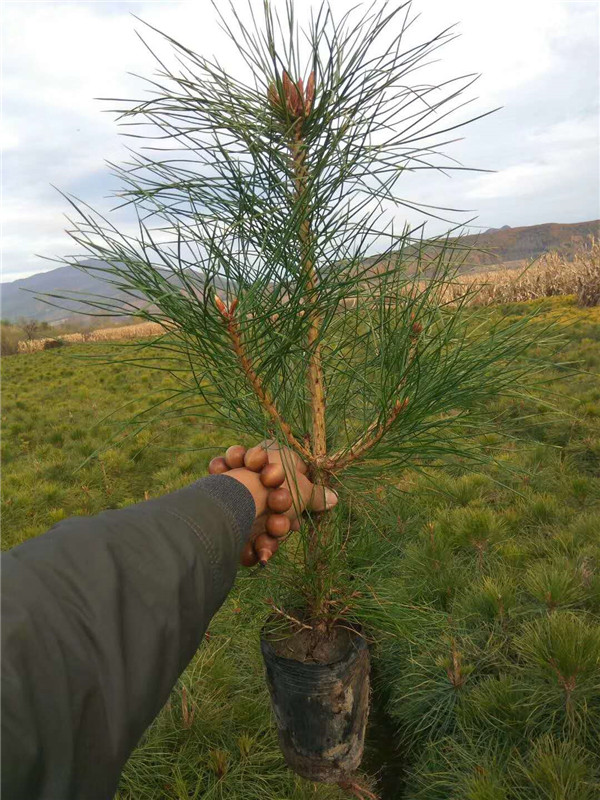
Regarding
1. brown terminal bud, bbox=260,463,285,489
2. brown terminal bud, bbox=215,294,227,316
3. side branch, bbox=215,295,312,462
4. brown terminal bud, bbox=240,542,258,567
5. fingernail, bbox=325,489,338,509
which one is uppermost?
brown terminal bud, bbox=215,294,227,316

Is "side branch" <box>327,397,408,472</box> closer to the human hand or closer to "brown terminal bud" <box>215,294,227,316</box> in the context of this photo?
the human hand

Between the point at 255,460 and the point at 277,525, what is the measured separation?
0.41ft

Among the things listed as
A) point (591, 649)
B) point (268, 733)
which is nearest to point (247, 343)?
point (591, 649)

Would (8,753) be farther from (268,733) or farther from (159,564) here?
(268,733)

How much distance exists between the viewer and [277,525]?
0.94 meters

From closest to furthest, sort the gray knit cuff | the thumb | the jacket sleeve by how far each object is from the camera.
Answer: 1. the jacket sleeve
2. the gray knit cuff
3. the thumb

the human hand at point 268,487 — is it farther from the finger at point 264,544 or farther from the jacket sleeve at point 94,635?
the jacket sleeve at point 94,635

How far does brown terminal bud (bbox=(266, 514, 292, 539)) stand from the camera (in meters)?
0.94

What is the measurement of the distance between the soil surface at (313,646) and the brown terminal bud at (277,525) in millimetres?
379

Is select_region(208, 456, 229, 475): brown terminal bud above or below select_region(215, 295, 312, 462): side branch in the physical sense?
below

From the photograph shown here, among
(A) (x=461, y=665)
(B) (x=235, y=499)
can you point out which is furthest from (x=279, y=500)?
(A) (x=461, y=665)

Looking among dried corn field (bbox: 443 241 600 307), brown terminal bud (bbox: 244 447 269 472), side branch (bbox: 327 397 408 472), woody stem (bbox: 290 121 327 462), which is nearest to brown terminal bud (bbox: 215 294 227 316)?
woody stem (bbox: 290 121 327 462)

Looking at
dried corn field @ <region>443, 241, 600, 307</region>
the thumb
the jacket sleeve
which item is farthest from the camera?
dried corn field @ <region>443, 241, 600, 307</region>

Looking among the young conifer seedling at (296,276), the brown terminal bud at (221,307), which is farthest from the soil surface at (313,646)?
the brown terminal bud at (221,307)
